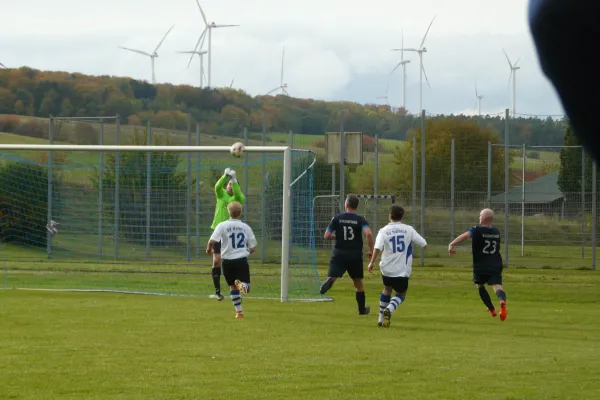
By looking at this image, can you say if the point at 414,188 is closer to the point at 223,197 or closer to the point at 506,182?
the point at 506,182

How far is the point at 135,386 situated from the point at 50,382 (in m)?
0.74

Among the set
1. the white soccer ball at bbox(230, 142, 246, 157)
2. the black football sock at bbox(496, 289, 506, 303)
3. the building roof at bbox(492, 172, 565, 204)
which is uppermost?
the white soccer ball at bbox(230, 142, 246, 157)

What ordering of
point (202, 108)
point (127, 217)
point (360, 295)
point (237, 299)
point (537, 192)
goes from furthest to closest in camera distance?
1. point (202, 108)
2. point (537, 192)
3. point (127, 217)
4. point (360, 295)
5. point (237, 299)

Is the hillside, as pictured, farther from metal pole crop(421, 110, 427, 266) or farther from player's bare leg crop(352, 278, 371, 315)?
player's bare leg crop(352, 278, 371, 315)

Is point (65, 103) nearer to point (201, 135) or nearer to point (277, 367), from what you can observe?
point (201, 135)

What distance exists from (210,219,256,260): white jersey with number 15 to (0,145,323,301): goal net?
24.4 feet

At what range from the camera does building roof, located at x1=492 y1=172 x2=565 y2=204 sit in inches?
1213

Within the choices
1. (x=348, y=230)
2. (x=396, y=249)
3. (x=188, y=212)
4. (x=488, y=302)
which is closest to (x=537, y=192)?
(x=188, y=212)

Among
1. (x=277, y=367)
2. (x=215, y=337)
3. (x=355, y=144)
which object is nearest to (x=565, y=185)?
(x=355, y=144)

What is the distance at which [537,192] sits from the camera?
31156 millimetres

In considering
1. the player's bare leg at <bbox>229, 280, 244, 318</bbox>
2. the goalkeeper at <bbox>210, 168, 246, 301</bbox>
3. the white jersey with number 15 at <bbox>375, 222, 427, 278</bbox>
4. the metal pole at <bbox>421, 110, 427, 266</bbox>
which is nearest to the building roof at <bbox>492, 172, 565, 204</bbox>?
the metal pole at <bbox>421, 110, 427, 266</bbox>

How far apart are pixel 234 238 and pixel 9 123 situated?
113 feet

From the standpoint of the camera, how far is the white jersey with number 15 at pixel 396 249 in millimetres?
14383

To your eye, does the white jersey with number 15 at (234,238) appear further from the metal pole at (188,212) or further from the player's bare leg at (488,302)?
the metal pole at (188,212)
